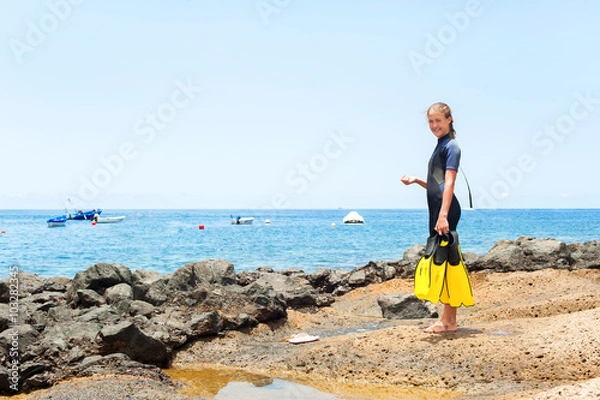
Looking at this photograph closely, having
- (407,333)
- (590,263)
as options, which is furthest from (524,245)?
(407,333)

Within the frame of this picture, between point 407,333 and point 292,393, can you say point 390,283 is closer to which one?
point 407,333

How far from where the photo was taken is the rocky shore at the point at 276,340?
5855mm

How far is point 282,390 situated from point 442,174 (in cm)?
303

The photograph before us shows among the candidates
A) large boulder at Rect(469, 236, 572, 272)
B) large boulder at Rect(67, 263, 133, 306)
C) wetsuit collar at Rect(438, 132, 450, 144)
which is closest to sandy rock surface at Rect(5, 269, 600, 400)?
wetsuit collar at Rect(438, 132, 450, 144)

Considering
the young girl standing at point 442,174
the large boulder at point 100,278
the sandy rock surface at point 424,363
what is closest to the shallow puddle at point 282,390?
the sandy rock surface at point 424,363

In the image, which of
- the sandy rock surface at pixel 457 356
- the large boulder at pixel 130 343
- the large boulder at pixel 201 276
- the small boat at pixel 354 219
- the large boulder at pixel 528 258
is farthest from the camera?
the small boat at pixel 354 219

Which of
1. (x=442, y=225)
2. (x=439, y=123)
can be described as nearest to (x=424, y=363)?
(x=442, y=225)

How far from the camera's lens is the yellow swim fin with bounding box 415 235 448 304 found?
664 cm

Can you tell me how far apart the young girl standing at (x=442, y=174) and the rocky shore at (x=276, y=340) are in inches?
12.0

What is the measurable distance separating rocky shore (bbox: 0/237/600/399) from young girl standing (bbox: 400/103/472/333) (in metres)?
0.31

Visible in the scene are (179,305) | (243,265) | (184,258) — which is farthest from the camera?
(184,258)

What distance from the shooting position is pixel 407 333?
7.06 meters

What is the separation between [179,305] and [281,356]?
2.82 m

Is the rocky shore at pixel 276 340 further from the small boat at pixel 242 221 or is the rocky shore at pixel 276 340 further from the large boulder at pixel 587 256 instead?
the small boat at pixel 242 221
